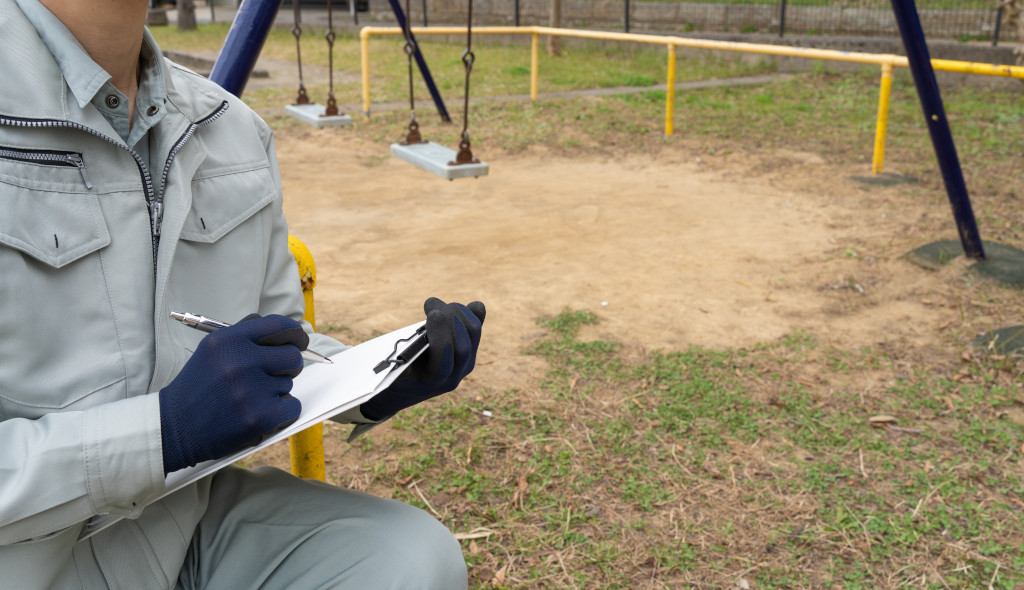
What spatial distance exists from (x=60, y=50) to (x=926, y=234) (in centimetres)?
436

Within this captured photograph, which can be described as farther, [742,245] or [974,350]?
[742,245]

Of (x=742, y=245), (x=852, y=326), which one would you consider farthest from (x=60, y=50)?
(x=742, y=245)

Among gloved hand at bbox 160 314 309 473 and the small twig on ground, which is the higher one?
gloved hand at bbox 160 314 309 473

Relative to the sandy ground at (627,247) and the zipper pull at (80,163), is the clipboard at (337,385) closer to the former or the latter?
the zipper pull at (80,163)

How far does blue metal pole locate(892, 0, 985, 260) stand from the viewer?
3477 millimetres

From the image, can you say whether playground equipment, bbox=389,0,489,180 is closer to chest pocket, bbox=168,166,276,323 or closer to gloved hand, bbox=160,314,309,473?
chest pocket, bbox=168,166,276,323

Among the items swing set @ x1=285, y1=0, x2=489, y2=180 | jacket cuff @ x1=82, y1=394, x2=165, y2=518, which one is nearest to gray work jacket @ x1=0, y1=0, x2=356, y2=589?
jacket cuff @ x1=82, y1=394, x2=165, y2=518

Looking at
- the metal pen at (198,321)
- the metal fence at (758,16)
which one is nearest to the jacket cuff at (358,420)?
the metal pen at (198,321)

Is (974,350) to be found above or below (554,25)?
below

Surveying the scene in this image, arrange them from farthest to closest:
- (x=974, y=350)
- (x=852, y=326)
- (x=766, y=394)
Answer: (x=852, y=326)
(x=974, y=350)
(x=766, y=394)

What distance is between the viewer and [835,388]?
9.84 ft

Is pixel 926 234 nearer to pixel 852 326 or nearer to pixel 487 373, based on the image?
pixel 852 326

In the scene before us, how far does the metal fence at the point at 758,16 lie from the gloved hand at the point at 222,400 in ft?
27.0

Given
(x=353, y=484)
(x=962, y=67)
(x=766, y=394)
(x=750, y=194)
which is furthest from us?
(x=750, y=194)
